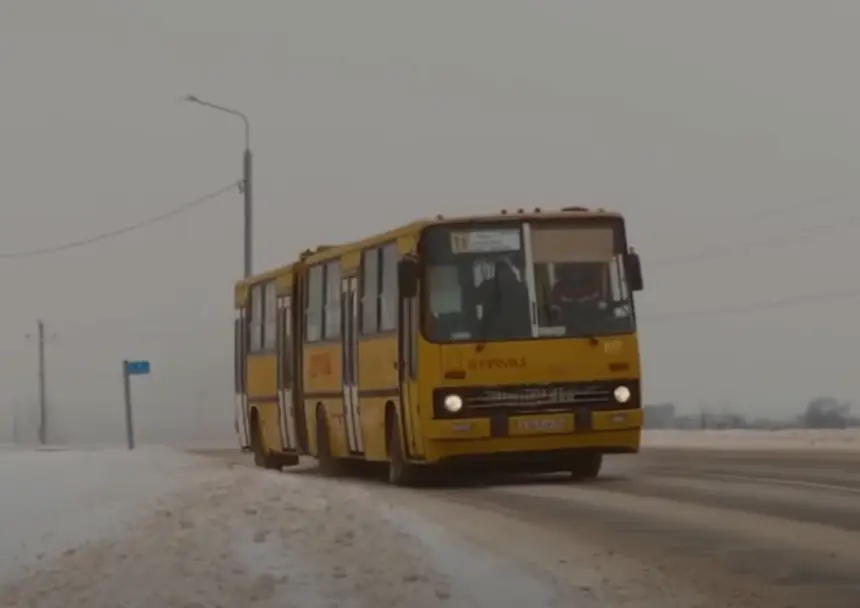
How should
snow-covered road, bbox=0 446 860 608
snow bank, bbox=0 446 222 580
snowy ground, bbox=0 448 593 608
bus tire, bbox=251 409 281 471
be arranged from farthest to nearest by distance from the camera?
1. bus tire, bbox=251 409 281 471
2. snow bank, bbox=0 446 222 580
3. snow-covered road, bbox=0 446 860 608
4. snowy ground, bbox=0 448 593 608

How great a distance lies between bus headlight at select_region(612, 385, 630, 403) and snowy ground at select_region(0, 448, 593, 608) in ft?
17.0

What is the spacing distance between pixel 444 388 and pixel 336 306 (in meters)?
4.95

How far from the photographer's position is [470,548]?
47.7 ft

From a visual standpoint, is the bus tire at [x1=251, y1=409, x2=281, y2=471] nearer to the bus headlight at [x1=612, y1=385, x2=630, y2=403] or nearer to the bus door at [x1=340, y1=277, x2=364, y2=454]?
the bus door at [x1=340, y1=277, x2=364, y2=454]

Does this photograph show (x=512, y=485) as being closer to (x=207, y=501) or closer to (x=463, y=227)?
(x=463, y=227)

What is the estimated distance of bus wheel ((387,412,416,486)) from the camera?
2586 centimetres

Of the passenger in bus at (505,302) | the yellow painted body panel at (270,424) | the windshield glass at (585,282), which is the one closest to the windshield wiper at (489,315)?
the passenger in bus at (505,302)

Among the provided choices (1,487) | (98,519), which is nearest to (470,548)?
(98,519)

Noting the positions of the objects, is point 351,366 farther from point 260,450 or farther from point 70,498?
point 70,498

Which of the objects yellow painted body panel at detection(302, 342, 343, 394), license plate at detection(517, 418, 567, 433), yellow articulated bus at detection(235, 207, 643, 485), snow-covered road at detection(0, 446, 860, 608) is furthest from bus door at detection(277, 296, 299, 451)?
snow-covered road at detection(0, 446, 860, 608)

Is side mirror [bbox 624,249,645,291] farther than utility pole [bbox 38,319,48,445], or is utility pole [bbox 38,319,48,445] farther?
Result: utility pole [bbox 38,319,48,445]

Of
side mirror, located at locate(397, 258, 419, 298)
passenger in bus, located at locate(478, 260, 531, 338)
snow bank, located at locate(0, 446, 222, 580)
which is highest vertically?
side mirror, located at locate(397, 258, 419, 298)

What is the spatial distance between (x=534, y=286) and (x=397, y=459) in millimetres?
2846

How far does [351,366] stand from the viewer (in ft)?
91.8
